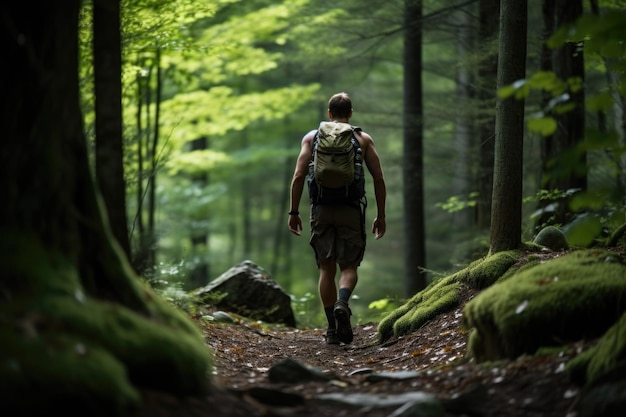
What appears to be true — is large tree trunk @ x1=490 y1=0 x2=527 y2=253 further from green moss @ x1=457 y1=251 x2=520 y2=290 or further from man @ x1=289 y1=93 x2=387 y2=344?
man @ x1=289 y1=93 x2=387 y2=344

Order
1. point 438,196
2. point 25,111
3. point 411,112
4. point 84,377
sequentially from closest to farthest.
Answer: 1. point 84,377
2. point 25,111
3. point 411,112
4. point 438,196

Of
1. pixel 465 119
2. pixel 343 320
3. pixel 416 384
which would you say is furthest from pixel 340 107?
pixel 465 119

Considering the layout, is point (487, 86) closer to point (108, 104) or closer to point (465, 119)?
Answer: point (465, 119)

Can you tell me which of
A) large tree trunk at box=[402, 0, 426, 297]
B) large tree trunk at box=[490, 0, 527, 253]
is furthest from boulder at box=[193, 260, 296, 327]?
large tree trunk at box=[490, 0, 527, 253]

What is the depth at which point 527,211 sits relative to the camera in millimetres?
14562

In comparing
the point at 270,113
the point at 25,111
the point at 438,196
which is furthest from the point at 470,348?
the point at 438,196

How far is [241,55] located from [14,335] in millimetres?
11510

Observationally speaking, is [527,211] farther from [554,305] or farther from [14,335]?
[14,335]

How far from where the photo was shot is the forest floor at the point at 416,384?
3924mm

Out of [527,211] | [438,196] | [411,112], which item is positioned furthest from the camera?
[438,196]

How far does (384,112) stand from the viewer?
14.8 m

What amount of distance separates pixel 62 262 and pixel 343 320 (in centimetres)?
424

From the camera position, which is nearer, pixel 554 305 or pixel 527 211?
pixel 554 305

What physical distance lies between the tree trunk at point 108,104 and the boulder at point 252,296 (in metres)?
5.84
